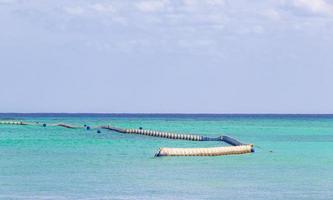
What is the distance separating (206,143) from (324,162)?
29.2 metres

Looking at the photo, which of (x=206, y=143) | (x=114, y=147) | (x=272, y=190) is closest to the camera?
(x=272, y=190)

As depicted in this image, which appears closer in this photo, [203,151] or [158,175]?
[158,175]

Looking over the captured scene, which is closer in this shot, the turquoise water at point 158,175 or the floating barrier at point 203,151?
the turquoise water at point 158,175

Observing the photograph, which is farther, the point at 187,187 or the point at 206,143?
the point at 206,143

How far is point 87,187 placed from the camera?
133 feet

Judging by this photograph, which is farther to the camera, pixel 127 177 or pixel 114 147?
pixel 114 147

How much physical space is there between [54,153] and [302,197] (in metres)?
29.9

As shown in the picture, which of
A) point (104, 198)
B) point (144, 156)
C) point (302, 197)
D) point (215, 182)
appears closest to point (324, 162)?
point (144, 156)

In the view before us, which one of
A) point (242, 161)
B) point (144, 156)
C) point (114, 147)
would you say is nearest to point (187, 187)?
point (242, 161)

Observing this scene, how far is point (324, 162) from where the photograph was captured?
58094 mm

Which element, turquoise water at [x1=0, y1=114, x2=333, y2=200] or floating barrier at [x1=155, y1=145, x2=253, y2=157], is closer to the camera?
turquoise water at [x1=0, y1=114, x2=333, y2=200]

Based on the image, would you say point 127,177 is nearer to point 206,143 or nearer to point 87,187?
point 87,187

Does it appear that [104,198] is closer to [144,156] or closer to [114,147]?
[144,156]

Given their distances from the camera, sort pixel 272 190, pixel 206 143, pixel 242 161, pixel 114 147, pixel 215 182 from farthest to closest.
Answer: pixel 206 143
pixel 114 147
pixel 242 161
pixel 215 182
pixel 272 190
